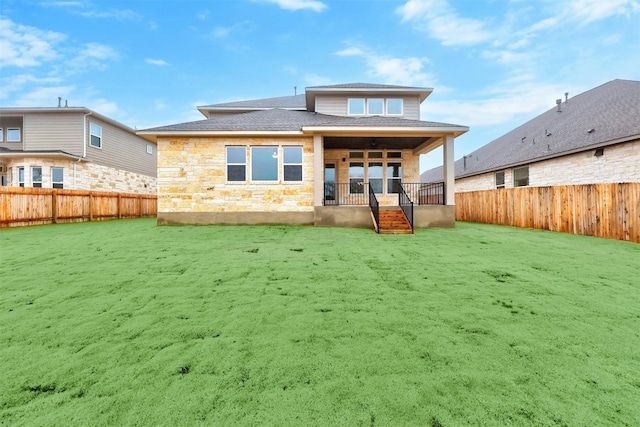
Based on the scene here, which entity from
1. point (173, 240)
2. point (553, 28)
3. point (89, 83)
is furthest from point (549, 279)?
point (89, 83)

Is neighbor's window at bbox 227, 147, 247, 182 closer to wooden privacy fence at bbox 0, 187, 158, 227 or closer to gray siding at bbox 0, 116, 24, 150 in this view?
wooden privacy fence at bbox 0, 187, 158, 227

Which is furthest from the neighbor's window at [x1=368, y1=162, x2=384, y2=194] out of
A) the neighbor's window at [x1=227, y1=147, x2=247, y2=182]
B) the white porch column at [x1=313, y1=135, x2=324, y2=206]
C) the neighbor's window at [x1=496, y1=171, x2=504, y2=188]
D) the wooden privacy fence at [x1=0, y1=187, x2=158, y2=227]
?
the wooden privacy fence at [x1=0, y1=187, x2=158, y2=227]

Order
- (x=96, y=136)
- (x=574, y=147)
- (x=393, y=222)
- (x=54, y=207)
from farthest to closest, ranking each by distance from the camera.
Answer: (x=96, y=136), (x=54, y=207), (x=574, y=147), (x=393, y=222)

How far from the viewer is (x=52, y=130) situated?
16.4 metres

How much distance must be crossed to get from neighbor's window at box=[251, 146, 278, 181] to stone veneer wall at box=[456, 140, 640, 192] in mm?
13138

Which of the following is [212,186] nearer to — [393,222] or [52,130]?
[393,222]

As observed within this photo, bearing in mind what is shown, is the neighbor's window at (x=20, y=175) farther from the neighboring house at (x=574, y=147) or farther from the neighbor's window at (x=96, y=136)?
the neighboring house at (x=574, y=147)

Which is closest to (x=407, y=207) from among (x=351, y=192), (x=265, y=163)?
(x=351, y=192)

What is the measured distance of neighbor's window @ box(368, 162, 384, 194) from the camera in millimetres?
14164

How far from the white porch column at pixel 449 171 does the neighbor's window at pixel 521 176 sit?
7128 mm

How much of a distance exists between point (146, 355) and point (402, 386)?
6.56ft

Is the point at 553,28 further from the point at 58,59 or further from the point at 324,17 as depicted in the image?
the point at 58,59

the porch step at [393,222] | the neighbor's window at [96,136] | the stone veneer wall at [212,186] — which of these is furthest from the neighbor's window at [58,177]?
the porch step at [393,222]

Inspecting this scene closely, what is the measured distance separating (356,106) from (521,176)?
10.1m
